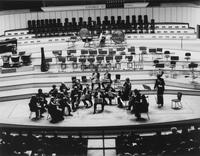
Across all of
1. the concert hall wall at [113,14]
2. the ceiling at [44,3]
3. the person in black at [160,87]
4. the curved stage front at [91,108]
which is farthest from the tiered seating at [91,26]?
the person in black at [160,87]

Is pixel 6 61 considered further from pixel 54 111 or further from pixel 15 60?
pixel 54 111

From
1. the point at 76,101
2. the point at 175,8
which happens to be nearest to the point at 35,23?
the point at 175,8

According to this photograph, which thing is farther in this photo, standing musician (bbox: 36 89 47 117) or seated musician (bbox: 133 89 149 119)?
standing musician (bbox: 36 89 47 117)

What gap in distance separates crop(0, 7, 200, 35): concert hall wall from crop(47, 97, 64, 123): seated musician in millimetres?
12109

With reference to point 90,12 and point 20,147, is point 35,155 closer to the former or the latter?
point 20,147

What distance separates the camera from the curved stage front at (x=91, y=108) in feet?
42.2

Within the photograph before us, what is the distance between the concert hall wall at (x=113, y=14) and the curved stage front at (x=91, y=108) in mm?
7343

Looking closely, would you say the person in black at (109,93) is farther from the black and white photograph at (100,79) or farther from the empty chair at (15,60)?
the empty chair at (15,60)

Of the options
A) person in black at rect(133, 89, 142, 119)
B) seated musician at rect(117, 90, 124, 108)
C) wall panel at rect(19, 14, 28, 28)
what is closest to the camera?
person in black at rect(133, 89, 142, 119)

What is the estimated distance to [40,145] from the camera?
8625 mm

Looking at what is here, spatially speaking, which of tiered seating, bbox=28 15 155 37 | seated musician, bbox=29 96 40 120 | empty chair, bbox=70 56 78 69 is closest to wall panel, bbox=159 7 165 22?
tiered seating, bbox=28 15 155 37

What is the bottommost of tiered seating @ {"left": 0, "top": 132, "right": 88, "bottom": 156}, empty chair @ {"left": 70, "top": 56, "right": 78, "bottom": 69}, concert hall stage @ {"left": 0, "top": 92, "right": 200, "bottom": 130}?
concert hall stage @ {"left": 0, "top": 92, "right": 200, "bottom": 130}

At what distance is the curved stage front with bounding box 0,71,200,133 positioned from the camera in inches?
506

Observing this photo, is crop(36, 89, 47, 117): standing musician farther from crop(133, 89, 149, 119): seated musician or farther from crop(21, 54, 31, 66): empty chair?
crop(21, 54, 31, 66): empty chair
